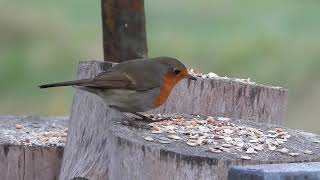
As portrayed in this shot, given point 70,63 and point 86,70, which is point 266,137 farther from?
point 70,63

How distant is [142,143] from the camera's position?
456 cm

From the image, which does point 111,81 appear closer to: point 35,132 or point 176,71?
point 176,71

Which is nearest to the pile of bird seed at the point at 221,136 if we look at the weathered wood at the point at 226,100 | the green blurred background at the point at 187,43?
the weathered wood at the point at 226,100

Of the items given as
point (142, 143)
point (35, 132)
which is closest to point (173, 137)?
point (142, 143)

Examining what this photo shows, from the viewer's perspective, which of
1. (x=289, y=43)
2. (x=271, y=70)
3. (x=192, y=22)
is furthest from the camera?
(x=192, y=22)

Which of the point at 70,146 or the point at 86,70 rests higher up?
the point at 86,70

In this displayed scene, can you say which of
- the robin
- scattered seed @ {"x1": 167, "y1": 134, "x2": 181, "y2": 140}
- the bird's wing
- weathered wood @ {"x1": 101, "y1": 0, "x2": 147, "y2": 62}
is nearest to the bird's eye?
the robin

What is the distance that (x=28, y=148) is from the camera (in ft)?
19.2

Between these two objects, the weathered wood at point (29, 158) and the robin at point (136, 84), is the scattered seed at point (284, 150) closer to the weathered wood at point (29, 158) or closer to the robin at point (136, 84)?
the robin at point (136, 84)

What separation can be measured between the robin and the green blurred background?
4858 mm

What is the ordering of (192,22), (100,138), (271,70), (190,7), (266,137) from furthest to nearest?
(190,7)
(192,22)
(271,70)
(100,138)
(266,137)

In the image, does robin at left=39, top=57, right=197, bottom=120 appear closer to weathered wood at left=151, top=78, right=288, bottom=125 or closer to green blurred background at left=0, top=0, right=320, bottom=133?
weathered wood at left=151, top=78, right=288, bottom=125

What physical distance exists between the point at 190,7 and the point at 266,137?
36.4 ft

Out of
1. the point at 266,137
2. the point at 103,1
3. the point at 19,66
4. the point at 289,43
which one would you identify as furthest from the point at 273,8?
the point at 266,137
